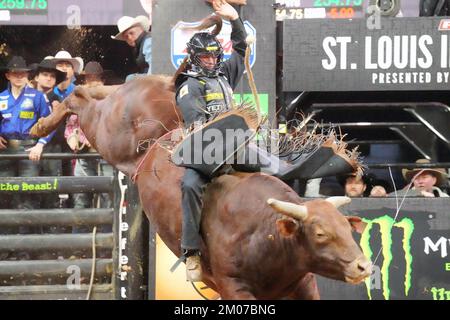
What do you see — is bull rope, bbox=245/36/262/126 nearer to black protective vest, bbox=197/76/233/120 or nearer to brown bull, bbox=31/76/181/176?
black protective vest, bbox=197/76/233/120

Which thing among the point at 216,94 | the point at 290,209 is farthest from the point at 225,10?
the point at 290,209

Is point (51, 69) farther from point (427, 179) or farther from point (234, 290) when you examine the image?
point (234, 290)

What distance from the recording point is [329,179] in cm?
776

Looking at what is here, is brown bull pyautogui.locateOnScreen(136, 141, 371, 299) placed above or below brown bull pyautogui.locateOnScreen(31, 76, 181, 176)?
below

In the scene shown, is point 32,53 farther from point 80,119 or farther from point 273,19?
point 273,19

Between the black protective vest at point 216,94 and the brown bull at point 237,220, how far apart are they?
465 millimetres

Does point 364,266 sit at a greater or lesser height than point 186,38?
lesser

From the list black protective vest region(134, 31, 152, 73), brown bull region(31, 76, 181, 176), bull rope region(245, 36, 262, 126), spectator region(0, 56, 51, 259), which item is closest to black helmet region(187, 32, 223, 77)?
bull rope region(245, 36, 262, 126)

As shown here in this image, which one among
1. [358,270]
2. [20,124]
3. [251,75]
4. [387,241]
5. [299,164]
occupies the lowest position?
[387,241]

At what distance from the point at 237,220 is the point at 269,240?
29 centimetres

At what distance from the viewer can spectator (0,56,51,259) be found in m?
7.93

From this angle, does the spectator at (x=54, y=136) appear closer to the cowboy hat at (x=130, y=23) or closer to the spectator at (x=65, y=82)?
the spectator at (x=65, y=82)

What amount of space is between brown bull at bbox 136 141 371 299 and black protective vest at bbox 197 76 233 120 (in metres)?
0.50
